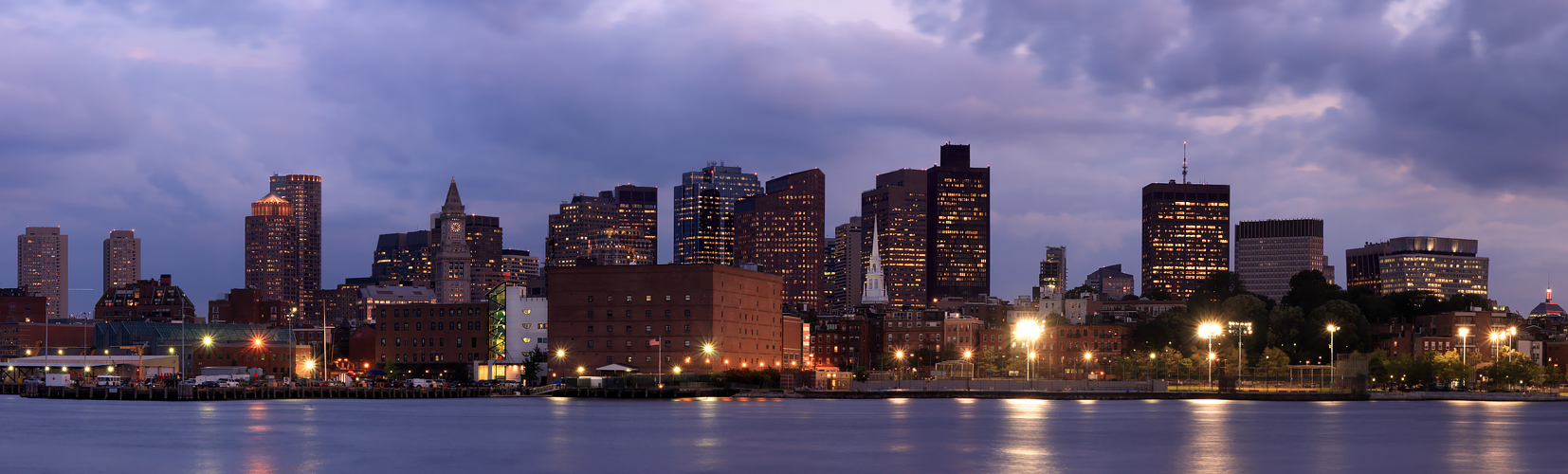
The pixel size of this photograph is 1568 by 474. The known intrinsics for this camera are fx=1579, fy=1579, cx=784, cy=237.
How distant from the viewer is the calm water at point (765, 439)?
3236 inches

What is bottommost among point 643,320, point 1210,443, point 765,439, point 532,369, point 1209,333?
point 532,369

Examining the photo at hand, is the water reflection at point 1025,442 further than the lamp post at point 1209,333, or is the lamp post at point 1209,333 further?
the lamp post at point 1209,333

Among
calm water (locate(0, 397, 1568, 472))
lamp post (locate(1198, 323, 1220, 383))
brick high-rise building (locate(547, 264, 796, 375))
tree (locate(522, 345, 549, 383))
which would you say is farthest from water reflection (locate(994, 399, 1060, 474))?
tree (locate(522, 345, 549, 383))

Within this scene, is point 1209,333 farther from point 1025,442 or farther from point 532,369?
point 1025,442

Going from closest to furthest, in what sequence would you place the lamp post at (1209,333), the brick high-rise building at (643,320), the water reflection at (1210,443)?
the water reflection at (1210,443), the lamp post at (1209,333), the brick high-rise building at (643,320)

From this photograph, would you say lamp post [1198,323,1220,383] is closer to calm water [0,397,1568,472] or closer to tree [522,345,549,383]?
calm water [0,397,1568,472]

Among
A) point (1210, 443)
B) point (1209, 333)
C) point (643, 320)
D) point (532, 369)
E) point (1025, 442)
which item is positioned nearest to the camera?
point (1025, 442)

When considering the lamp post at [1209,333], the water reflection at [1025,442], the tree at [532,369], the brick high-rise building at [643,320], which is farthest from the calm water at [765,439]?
the tree at [532,369]

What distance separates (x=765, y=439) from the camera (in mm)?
100062

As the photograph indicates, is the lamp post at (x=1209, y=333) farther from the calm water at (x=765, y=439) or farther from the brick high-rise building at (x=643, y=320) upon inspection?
the brick high-rise building at (x=643, y=320)

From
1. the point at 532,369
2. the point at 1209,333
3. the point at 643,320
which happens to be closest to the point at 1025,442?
the point at 1209,333

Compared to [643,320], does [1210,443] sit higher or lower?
lower

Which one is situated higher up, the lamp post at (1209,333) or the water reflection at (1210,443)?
the lamp post at (1209,333)

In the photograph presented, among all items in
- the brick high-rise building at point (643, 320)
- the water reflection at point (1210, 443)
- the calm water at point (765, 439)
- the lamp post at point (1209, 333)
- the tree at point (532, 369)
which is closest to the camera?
the calm water at point (765, 439)
